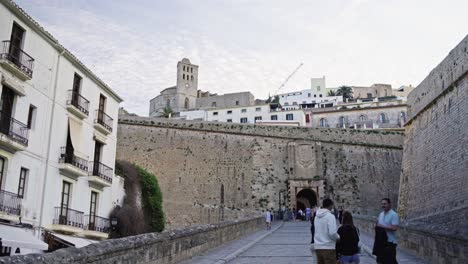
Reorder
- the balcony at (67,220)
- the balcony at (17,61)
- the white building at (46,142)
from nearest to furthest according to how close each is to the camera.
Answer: the balcony at (17,61) < the white building at (46,142) < the balcony at (67,220)

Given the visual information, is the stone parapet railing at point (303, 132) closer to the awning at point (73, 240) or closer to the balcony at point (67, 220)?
the balcony at point (67, 220)

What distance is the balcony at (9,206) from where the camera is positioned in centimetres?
1456

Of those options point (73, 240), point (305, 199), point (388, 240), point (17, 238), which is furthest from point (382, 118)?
point (388, 240)

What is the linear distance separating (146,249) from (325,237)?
9.08 feet

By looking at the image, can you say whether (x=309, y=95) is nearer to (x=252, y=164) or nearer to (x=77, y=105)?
(x=252, y=164)

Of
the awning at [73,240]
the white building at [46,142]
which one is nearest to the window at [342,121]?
the white building at [46,142]

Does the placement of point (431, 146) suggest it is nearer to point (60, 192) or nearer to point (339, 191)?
point (339, 191)

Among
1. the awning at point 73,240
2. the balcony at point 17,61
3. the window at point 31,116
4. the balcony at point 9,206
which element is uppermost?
the balcony at point 17,61

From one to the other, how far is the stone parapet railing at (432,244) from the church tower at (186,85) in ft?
245

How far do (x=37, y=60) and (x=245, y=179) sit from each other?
2229 cm

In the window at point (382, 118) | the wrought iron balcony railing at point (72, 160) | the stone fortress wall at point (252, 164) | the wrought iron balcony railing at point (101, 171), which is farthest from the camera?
the window at point (382, 118)

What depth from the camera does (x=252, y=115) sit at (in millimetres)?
64500

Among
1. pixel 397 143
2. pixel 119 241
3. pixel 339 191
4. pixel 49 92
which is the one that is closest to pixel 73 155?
pixel 49 92

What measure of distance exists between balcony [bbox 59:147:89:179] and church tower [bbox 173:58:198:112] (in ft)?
213
